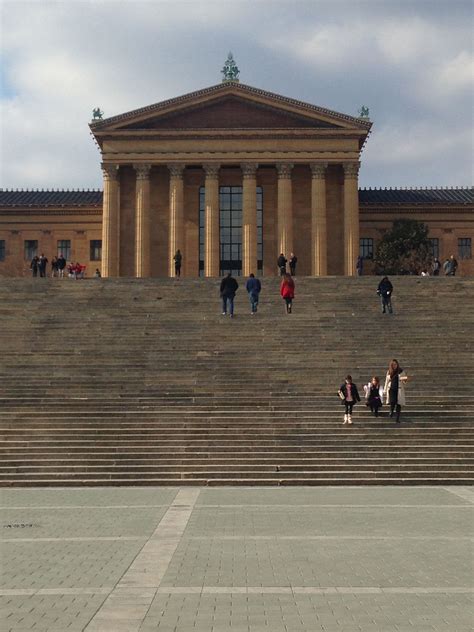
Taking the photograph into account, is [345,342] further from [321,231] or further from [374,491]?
[321,231]

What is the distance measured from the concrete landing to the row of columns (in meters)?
43.2

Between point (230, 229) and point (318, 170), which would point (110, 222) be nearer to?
point (230, 229)

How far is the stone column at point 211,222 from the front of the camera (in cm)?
6109

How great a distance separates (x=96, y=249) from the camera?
227 ft

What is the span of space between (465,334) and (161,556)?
22.2 meters

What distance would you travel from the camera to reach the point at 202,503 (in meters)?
17.7

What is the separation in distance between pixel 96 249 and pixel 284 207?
15442 millimetres

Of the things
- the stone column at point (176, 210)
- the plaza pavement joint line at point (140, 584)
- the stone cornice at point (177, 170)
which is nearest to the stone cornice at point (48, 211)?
the stone column at point (176, 210)

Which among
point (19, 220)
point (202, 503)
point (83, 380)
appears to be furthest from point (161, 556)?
point (19, 220)

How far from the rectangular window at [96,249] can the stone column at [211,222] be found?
10.9 m

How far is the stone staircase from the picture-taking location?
21.5 meters

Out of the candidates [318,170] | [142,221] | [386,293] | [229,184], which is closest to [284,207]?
[318,170]

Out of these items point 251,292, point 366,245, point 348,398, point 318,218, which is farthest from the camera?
point 366,245

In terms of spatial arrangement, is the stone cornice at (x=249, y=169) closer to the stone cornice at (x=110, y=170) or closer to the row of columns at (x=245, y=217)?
the row of columns at (x=245, y=217)
